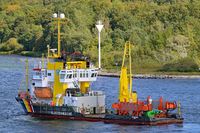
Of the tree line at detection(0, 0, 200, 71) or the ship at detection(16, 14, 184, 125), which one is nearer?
the ship at detection(16, 14, 184, 125)

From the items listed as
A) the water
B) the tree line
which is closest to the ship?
the water

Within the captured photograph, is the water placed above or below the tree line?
below

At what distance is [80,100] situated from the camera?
5697 centimetres

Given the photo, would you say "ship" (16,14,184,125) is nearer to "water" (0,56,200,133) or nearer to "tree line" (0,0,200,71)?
"water" (0,56,200,133)

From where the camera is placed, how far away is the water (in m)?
53.4

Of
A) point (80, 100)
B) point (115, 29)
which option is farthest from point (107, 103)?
point (115, 29)

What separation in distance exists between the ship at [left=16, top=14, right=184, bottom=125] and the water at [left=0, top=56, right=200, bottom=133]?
0.79 meters

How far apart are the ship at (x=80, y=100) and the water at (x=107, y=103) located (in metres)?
0.79

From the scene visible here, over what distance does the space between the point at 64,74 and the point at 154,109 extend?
7.37 meters

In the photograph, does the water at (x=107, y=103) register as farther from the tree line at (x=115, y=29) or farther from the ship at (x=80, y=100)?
the tree line at (x=115, y=29)

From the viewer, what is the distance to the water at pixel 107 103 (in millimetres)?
53431

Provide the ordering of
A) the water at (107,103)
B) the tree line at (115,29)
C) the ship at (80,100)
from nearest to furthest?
the water at (107,103), the ship at (80,100), the tree line at (115,29)

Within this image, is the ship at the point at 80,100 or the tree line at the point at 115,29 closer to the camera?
the ship at the point at 80,100

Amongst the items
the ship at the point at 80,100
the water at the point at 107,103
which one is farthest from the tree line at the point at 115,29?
the ship at the point at 80,100
